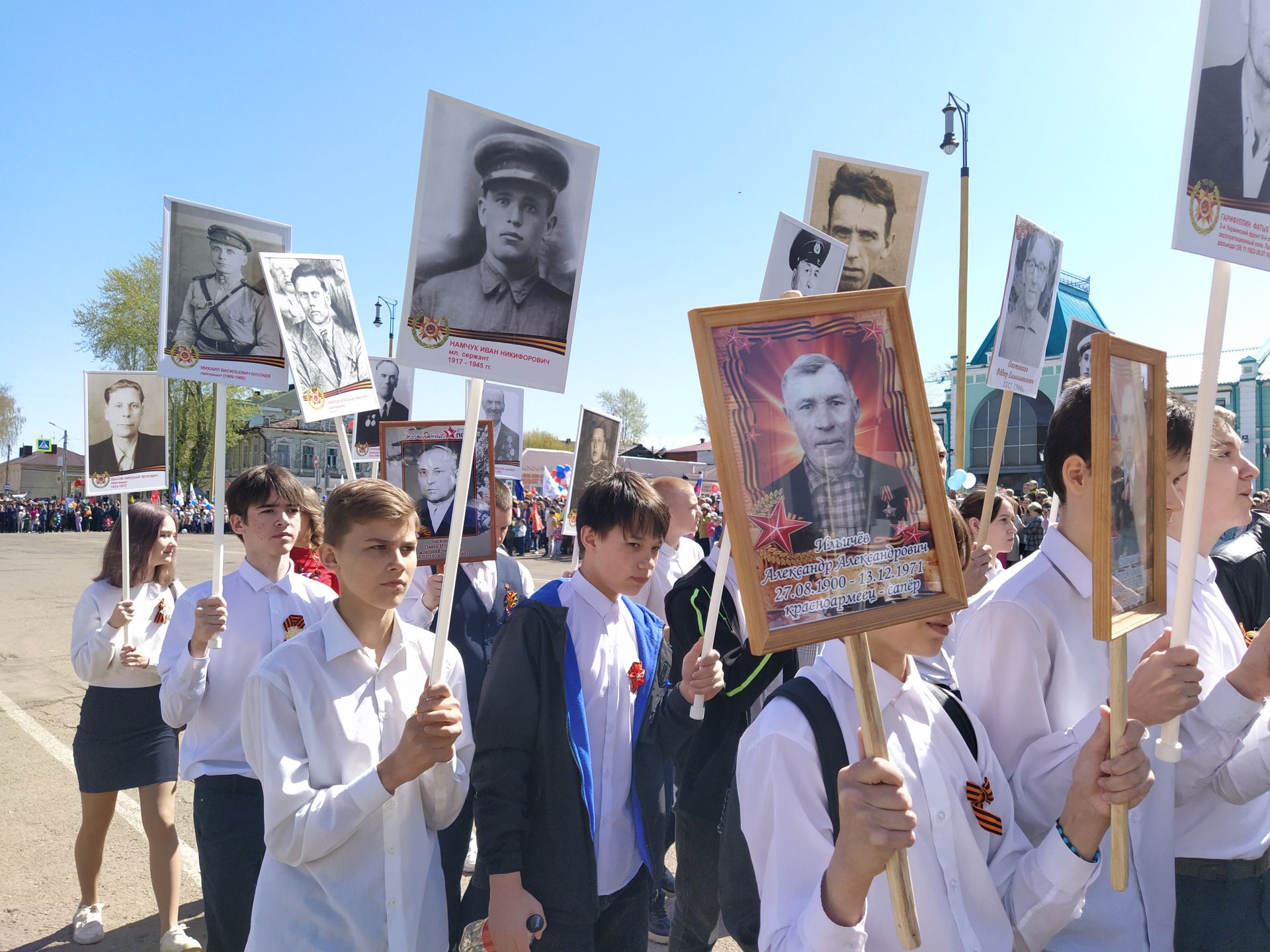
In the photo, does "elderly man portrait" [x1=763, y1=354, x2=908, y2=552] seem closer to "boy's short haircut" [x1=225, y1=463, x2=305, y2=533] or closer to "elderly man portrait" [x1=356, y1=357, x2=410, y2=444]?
"boy's short haircut" [x1=225, y1=463, x2=305, y2=533]

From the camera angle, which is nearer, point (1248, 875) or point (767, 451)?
point (767, 451)

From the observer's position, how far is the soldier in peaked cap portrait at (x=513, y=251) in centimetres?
272

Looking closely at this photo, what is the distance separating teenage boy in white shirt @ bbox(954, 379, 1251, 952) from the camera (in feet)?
6.88

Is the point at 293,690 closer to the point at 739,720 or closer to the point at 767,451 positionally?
the point at 767,451

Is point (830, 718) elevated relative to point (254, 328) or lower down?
lower down

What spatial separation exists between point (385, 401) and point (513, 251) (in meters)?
4.52

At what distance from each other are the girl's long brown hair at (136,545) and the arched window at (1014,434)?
141 feet

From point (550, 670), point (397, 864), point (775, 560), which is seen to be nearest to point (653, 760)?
point (550, 670)

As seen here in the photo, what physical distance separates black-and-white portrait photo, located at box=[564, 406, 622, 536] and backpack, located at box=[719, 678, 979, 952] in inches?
172

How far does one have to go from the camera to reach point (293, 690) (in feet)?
7.74

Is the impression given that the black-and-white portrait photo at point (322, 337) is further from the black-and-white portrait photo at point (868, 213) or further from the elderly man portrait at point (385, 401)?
the black-and-white portrait photo at point (868, 213)

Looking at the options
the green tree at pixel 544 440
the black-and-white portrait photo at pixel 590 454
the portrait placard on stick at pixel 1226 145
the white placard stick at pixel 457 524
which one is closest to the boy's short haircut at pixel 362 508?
the white placard stick at pixel 457 524

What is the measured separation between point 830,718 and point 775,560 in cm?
43

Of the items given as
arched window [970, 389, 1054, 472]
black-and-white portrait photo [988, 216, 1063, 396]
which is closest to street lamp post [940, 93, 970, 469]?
black-and-white portrait photo [988, 216, 1063, 396]
